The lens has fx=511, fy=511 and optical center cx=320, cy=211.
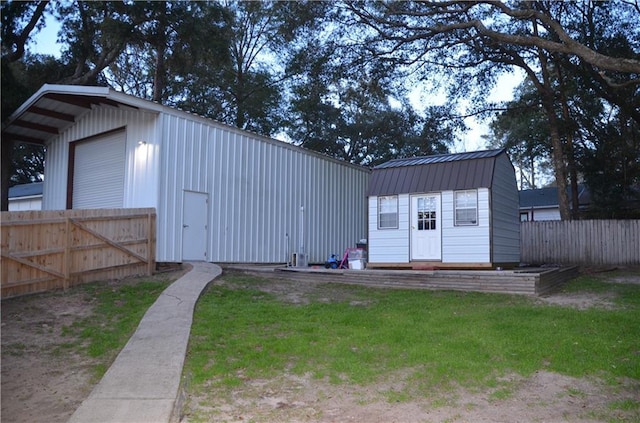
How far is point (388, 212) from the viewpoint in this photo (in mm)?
14750

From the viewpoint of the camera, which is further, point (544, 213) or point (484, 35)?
point (544, 213)

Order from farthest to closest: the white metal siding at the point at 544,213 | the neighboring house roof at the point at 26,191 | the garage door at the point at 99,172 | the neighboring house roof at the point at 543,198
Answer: the white metal siding at the point at 544,213, the neighboring house roof at the point at 543,198, the neighboring house roof at the point at 26,191, the garage door at the point at 99,172

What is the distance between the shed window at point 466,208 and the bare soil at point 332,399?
25.2 ft

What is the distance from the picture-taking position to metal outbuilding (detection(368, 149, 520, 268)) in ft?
43.4

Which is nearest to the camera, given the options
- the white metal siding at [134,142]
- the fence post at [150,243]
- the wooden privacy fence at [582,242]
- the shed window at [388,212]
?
the fence post at [150,243]

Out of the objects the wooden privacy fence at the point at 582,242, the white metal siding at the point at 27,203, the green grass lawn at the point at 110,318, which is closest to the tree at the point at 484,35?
the wooden privacy fence at the point at 582,242

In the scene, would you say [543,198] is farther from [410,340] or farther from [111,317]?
[111,317]

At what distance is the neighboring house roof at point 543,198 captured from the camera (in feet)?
99.5

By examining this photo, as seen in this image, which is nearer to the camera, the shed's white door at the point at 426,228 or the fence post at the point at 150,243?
the fence post at the point at 150,243

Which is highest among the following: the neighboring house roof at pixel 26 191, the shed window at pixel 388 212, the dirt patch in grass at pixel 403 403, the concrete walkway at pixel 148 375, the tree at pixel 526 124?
the tree at pixel 526 124

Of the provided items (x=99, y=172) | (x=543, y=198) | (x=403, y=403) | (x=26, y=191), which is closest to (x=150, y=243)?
(x=99, y=172)

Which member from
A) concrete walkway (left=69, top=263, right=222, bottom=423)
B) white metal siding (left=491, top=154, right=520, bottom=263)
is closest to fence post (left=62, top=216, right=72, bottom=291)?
concrete walkway (left=69, top=263, right=222, bottom=423)

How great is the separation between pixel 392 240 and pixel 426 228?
A: 3.45 feet

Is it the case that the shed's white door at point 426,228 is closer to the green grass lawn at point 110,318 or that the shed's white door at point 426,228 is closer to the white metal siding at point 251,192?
the white metal siding at point 251,192
